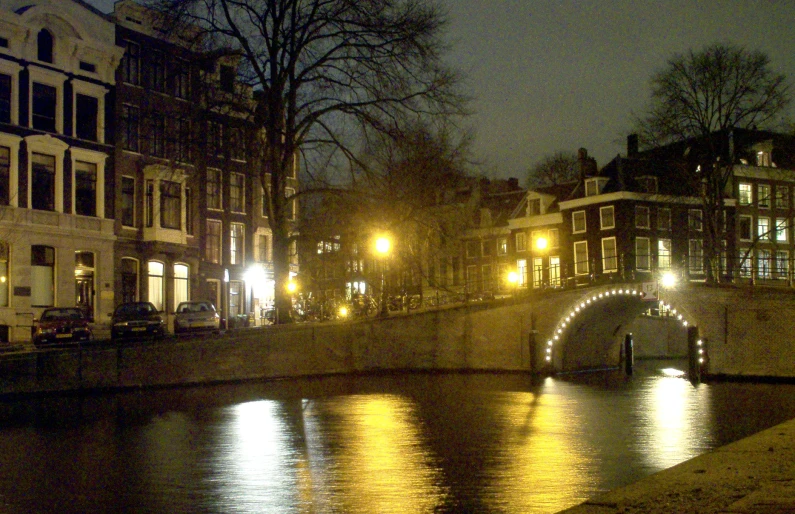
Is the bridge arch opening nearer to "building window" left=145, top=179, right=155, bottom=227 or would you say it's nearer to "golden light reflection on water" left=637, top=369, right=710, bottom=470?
"golden light reflection on water" left=637, top=369, right=710, bottom=470

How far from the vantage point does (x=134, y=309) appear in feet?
125

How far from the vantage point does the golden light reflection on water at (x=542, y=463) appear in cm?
1365

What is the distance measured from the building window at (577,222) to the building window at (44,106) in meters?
37.6

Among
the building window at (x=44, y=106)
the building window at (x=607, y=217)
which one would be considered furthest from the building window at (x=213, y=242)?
the building window at (x=607, y=217)

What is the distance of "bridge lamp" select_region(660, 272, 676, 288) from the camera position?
1576 inches

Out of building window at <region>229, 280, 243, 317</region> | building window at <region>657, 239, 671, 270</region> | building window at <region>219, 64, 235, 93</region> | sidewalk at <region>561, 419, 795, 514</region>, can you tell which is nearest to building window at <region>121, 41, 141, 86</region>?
building window at <region>219, 64, 235, 93</region>

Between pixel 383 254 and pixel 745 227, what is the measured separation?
135ft

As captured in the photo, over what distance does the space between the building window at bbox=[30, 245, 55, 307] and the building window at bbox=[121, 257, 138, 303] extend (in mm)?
4390

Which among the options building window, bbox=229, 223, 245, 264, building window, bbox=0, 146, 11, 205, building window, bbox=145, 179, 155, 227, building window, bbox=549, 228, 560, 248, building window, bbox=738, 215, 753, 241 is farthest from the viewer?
building window, bbox=738, 215, 753, 241

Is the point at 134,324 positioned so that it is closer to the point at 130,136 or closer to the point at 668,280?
the point at 130,136

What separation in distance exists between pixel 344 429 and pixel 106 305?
26000 mm

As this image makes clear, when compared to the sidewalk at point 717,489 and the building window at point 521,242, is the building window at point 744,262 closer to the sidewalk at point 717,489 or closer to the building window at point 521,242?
the building window at point 521,242

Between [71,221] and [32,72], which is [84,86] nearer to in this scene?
[32,72]

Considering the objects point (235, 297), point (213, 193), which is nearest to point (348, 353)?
point (213, 193)
